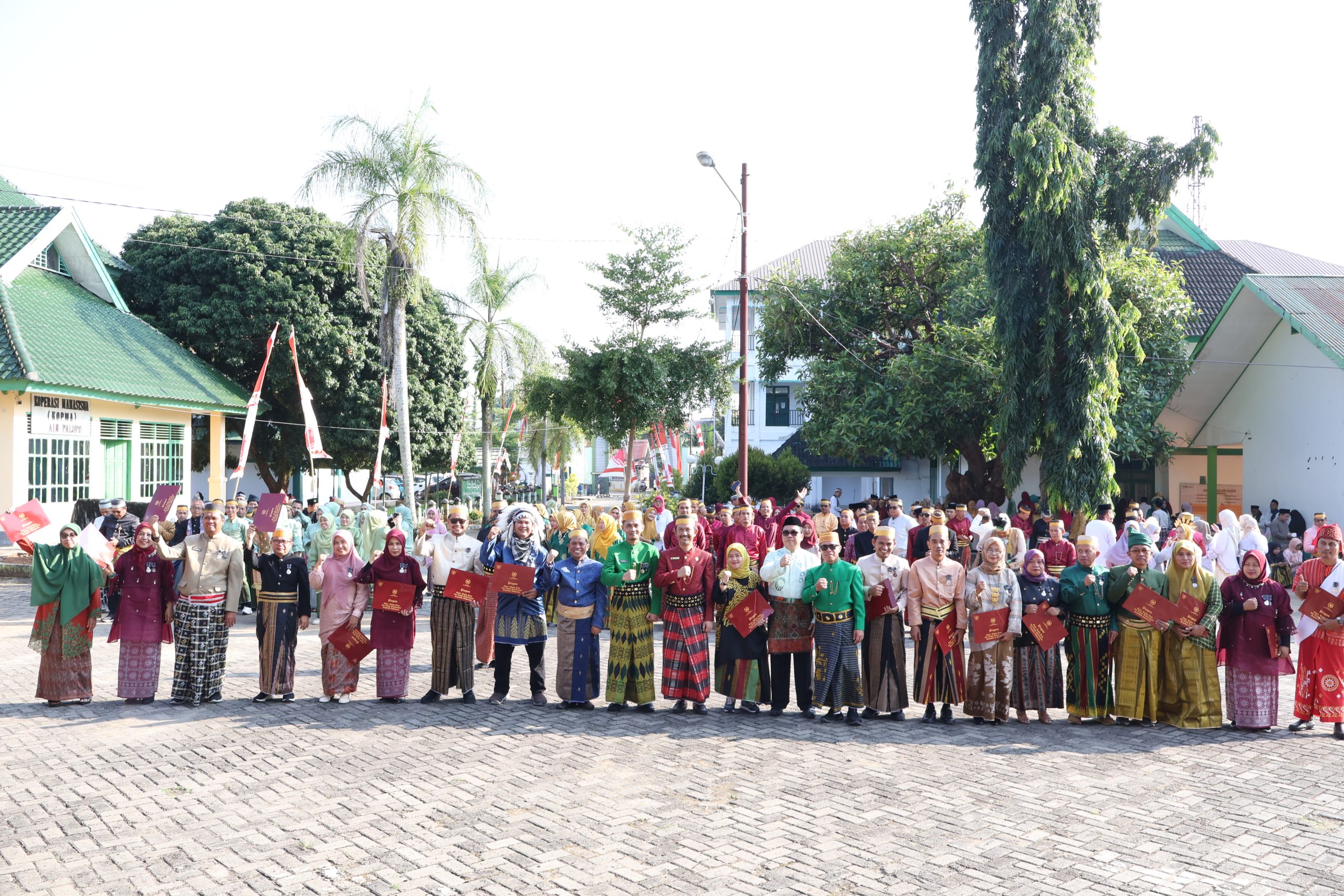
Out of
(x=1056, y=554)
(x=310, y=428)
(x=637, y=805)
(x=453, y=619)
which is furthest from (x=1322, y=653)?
(x=310, y=428)

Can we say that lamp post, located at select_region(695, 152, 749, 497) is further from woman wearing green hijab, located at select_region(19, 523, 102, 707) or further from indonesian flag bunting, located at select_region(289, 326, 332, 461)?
woman wearing green hijab, located at select_region(19, 523, 102, 707)

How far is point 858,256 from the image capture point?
24.5 meters

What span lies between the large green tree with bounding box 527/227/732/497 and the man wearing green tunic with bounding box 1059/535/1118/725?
45.8ft

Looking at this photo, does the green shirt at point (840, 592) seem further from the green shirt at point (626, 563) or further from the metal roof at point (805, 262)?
the metal roof at point (805, 262)

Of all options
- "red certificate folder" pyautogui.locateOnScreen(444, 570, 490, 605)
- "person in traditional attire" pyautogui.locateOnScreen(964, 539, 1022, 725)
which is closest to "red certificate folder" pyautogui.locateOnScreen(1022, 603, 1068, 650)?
"person in traditional attire" pyautogui.locateOnScreen(964, 539, 1022, 725)

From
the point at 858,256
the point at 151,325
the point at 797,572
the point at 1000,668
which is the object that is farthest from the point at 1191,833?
the point at 151,325

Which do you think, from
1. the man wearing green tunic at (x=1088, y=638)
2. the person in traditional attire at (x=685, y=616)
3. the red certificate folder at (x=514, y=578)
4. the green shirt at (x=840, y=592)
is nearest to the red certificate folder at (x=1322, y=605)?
the man wearing green tunic at (x=1088, y=638)

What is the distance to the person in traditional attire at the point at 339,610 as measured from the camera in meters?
9.02

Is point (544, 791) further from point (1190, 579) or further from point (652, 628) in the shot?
point (1190, 579)

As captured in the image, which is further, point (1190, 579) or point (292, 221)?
point (292, 221)

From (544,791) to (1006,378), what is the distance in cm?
1406

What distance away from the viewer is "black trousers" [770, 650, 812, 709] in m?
8.80

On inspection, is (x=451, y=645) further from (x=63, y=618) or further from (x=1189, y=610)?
(x=1189, y=610)

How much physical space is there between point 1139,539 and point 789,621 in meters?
3.62
